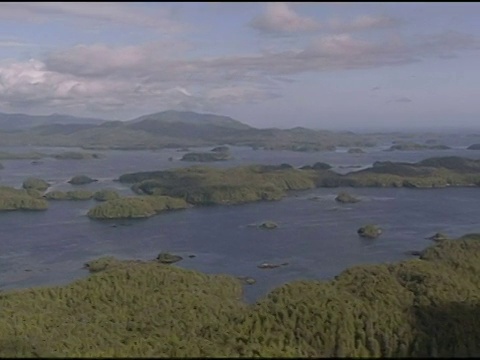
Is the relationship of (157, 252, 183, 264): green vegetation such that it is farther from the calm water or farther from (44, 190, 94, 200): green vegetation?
(44, 190, 94, 200): green vegetation

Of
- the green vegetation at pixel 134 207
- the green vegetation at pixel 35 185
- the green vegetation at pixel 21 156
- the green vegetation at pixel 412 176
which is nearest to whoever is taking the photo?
the green vegetation at pixel 134 207

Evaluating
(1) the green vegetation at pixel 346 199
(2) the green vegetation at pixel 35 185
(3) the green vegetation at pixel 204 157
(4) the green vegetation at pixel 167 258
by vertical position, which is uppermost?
(3) the green vegetation at pixel 204 157

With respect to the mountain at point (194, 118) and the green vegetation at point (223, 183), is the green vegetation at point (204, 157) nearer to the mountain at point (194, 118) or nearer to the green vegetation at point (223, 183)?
the green vegetation at point (223, 183)

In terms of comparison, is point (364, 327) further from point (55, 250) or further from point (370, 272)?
point (55, 250)

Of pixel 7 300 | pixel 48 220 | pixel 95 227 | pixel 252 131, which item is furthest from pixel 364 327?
pixel 252 131

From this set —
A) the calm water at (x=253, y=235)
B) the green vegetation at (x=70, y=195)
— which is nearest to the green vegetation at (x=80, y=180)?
the calm water at (x=253, y=235)

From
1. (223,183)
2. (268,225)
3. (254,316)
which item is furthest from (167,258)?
(223,183)

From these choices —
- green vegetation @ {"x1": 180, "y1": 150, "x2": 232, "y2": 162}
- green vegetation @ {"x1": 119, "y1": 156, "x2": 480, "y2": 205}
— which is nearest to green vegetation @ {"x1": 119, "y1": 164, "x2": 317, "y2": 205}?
green vegetation @ {"x1": 119, "y1": 156, "x2": 480, "y2": 205}
